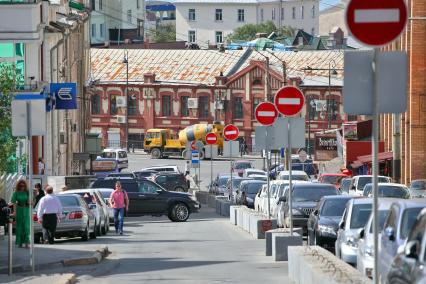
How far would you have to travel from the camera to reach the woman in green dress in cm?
3030

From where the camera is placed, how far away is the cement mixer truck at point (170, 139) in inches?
4424

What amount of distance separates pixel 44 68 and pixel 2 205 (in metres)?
30.8

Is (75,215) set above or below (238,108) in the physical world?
below

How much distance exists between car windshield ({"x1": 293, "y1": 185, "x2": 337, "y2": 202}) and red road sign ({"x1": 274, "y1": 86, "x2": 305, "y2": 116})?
1001 cm

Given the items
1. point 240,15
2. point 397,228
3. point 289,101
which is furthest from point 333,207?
point 240,15

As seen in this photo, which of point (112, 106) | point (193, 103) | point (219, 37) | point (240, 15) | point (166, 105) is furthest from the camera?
point (240, 15)

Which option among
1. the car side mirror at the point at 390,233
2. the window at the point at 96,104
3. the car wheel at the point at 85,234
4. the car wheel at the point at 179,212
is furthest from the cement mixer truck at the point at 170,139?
the car side mirror at the point at 390,233

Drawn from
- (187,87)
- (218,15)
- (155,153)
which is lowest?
(155,153)

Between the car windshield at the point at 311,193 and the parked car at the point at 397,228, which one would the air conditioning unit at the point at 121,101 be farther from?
the parked car at the point at 397,228

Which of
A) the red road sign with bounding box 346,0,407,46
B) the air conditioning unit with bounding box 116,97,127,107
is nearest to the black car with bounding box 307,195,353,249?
the red road sign with bounding box 346,0,407,46

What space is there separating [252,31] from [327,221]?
16015 cm

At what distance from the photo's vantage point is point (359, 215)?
Result: 23.7 m

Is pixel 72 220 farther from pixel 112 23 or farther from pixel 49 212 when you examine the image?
pixel 112 23

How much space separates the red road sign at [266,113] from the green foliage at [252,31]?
15032 centimetres
